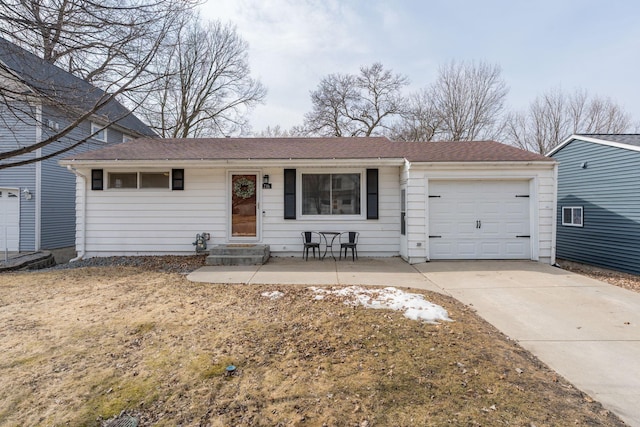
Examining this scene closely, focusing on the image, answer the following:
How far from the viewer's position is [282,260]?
8227 mm

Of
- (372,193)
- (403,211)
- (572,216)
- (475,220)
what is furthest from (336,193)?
(572,216)

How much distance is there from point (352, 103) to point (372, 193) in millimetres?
15304

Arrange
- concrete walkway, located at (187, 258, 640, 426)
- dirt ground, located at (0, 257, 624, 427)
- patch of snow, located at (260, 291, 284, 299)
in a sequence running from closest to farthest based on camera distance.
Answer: dirt ground, located at (0, 257, 624, 427)
concrete walkway, located at (187, 258, 640, 426)
patch of snow, located at (260, 291, 284, 299)

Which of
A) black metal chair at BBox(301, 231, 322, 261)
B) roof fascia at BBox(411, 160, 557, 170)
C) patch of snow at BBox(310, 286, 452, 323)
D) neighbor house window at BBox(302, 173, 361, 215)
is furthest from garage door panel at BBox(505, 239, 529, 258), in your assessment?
black metal chair at BBox(301, 231, 322, 261)

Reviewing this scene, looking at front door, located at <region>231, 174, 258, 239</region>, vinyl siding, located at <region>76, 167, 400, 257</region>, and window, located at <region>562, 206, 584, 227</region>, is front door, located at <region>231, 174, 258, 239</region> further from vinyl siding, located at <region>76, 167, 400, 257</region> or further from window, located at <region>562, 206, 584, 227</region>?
window, located at <region>562, 206, 584, 227</region>

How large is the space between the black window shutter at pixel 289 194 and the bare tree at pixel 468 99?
15.6 metres

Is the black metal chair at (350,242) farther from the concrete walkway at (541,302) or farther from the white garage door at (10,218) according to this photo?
the white garage door at (10,218)

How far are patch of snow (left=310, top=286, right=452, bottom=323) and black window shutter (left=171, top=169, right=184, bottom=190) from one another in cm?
539

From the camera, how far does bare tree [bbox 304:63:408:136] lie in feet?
71.0

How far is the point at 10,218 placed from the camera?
10.8 metres

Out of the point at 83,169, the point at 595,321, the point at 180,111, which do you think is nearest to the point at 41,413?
→ the point at 595,321

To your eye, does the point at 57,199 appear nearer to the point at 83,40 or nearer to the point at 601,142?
the point at 83,40

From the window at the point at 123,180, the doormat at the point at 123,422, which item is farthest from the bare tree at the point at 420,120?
the doormat at the point at 123,422

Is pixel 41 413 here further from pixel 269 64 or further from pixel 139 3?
pixel 269 64
